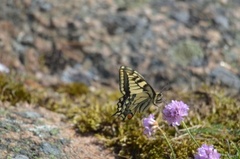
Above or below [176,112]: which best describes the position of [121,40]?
above

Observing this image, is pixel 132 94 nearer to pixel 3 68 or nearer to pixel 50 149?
pixel 50 149

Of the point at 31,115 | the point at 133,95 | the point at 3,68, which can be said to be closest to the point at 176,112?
the point at 133,95

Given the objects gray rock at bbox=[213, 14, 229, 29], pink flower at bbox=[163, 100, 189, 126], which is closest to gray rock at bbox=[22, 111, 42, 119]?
pink flower at bbox=[163, 100, 189, 126]

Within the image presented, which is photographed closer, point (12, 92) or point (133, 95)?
point (133, 95)

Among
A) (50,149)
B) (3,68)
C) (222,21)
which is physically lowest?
(50,149)

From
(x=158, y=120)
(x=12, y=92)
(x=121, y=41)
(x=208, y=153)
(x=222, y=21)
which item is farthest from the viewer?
(x=222, y=21)

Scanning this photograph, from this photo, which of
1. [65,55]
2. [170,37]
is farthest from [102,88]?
[170,37]
